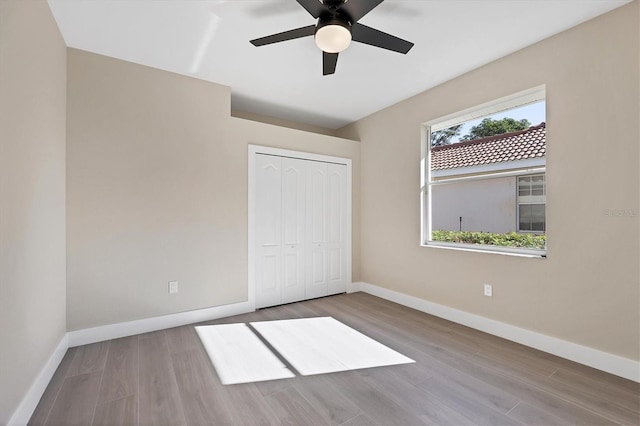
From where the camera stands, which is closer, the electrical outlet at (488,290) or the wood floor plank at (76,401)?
the wood floor plank at (76,401)

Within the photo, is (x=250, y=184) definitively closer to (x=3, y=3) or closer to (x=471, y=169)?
(x=3, y=3)

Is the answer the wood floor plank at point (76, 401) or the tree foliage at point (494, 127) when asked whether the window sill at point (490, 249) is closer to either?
the tree foliage at point (494, 127)

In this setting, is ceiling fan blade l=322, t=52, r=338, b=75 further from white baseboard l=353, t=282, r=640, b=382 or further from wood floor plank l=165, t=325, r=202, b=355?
white baseboard l=353, t=282, r=640, b=382

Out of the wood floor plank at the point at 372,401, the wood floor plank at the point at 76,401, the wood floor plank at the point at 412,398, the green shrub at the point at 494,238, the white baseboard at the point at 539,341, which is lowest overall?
the wood floor plank at the point at 412,398

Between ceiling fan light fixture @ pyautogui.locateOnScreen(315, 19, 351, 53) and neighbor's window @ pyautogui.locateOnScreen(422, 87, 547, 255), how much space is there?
199 centimetres

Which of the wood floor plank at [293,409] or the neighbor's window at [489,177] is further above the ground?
the neighbor's window at [489,177]

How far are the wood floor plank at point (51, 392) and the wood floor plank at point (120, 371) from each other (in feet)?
0.86

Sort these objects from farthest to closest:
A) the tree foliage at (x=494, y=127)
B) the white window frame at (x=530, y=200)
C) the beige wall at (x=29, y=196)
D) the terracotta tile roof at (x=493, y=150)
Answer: the tree foliage at (x=494, y=127)
the terracotta tile roof at (x=493, y=150)
the white window frame at (x=530, y=200)
the beige wall at (x=29, y=196)

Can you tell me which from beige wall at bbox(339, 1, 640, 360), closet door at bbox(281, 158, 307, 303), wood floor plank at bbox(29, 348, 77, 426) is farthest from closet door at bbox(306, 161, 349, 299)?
wood floor plank at bbox(29, 348, 77, 426)

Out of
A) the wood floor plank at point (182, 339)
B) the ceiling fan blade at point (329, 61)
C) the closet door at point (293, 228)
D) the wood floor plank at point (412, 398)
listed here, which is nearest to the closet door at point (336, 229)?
the closet door at point (293, 228)

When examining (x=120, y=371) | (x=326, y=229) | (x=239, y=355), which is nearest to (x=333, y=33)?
(x=239, y=355)

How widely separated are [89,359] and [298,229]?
2.57 m

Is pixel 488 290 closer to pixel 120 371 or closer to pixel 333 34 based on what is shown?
pixel 333 34

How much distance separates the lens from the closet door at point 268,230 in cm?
375
